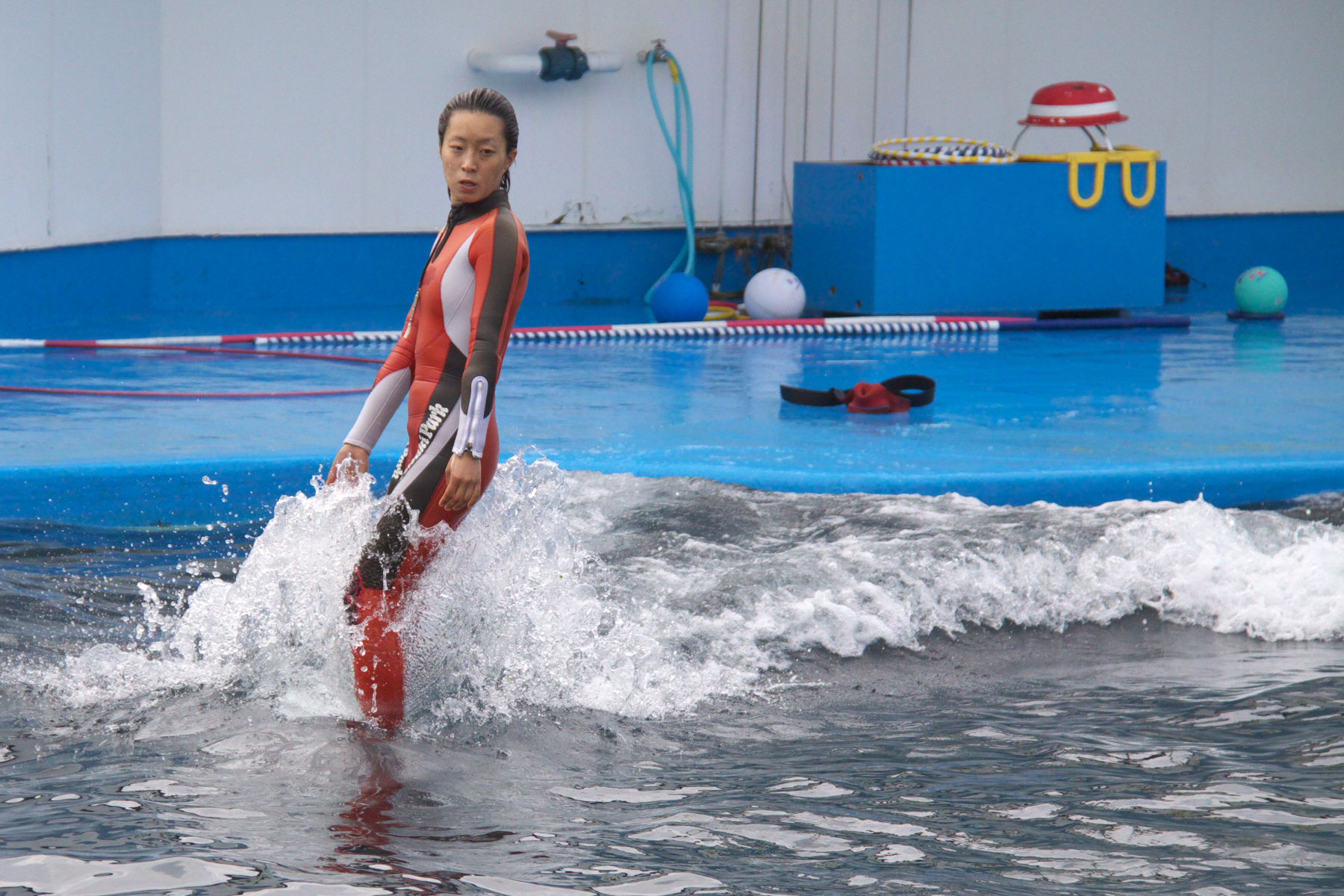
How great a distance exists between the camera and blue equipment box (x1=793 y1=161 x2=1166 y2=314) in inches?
371

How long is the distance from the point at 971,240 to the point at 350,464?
7046 mm

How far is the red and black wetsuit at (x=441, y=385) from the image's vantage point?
295cm

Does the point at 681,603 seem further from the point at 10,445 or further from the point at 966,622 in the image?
the point at 10,445

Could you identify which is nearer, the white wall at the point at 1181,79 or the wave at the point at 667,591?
the wave at the point at 667,591

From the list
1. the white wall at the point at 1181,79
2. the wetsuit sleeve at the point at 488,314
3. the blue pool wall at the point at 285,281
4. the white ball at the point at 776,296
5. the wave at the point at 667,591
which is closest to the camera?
the wetsuit sleeve at the point at 488,314

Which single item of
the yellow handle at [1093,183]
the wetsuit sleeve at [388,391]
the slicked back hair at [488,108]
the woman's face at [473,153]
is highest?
the yellow handle at [1093,183]

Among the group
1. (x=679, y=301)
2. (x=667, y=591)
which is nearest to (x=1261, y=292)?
(x=679, y=301)

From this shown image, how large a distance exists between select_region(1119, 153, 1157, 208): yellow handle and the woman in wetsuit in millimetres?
7600

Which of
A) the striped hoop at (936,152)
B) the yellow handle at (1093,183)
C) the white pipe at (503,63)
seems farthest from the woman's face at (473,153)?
the yellow handle at (1093,183)

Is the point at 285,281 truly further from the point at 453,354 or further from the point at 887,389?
the point at 453,354

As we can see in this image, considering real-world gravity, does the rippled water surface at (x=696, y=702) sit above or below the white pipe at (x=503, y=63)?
below

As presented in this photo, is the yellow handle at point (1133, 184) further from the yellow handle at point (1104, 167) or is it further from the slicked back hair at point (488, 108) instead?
the slicked back hair at point (488, 108)

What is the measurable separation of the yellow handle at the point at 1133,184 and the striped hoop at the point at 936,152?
85cm

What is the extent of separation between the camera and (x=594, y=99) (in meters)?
10.6
